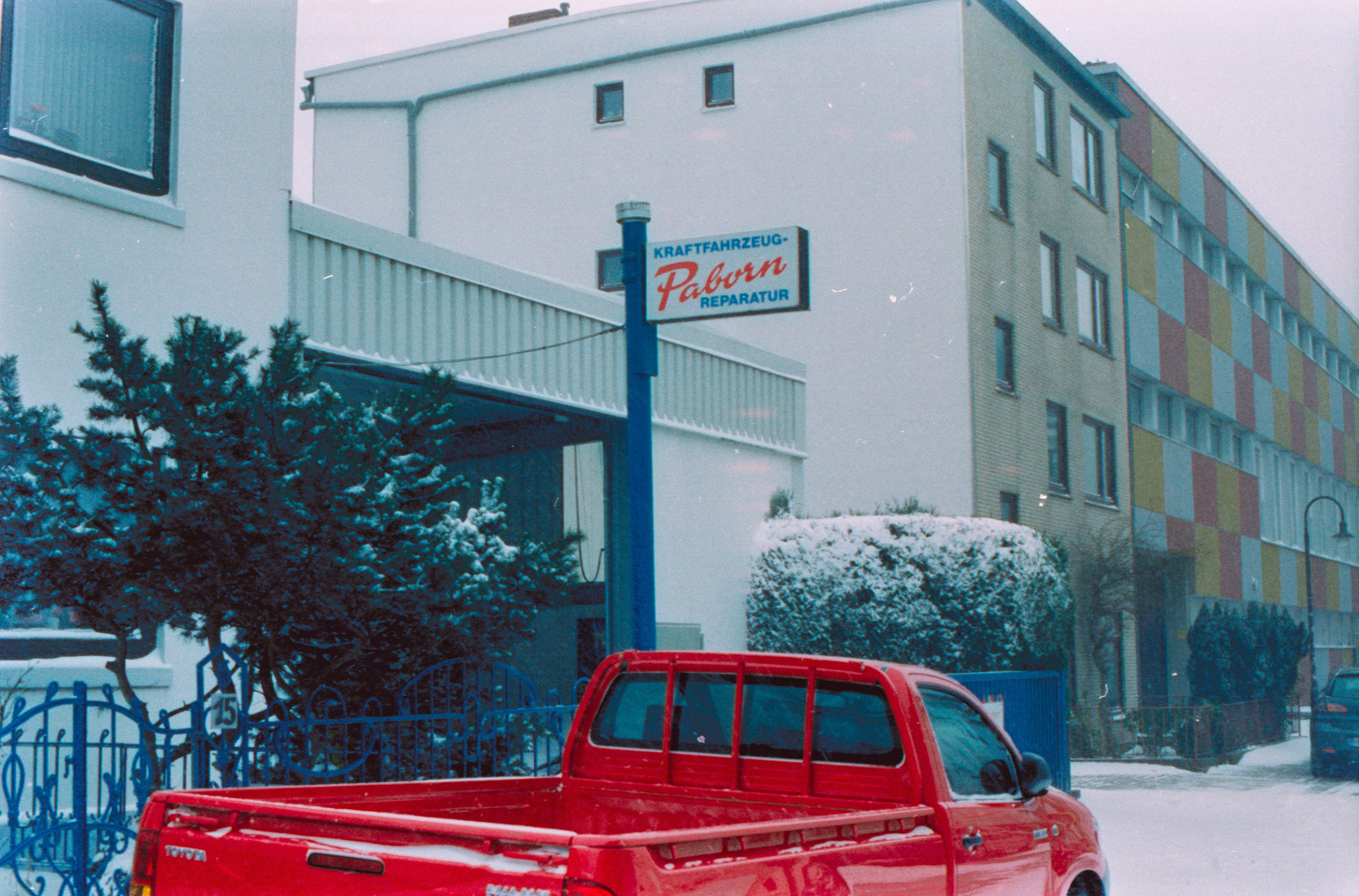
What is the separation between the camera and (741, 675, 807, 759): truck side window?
591cm

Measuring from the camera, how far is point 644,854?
12.7ft

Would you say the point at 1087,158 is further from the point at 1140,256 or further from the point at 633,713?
the point at 633,713

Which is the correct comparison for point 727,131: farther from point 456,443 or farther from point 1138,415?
point 1138,415

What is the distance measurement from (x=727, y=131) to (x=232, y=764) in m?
19.1

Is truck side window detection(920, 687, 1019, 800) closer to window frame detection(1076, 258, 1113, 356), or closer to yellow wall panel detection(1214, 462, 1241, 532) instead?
window frame detection(1076, 258, 1113, 356)

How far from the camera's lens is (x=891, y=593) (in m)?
19.6

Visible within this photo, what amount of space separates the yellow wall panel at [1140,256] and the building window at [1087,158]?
1.36 m

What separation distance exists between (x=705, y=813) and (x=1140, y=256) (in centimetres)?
2886

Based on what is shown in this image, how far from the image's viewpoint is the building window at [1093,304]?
29.4 m

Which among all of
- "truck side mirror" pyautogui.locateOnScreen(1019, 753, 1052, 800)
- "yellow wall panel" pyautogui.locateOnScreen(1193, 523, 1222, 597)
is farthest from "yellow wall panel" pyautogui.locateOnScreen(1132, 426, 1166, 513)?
"truck side mirror" pyautogui.locateOnScreen(1019, 753, 1052, 800)

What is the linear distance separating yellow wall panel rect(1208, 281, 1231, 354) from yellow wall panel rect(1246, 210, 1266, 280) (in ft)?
9.54

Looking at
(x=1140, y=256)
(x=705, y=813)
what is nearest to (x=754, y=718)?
(x=705, y=813)

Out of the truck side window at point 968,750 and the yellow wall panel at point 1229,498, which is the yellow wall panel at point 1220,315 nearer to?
the yellow wall panel at point 1229,498

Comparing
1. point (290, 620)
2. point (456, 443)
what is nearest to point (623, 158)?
point (456, 443)
